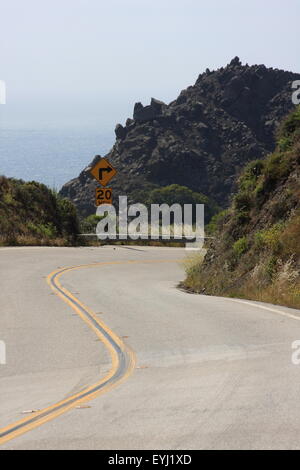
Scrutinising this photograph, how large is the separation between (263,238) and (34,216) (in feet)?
84.7

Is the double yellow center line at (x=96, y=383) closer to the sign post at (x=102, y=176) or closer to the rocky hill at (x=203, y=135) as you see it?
the sign post at (x=102, y=176)

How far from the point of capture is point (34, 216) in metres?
43.2

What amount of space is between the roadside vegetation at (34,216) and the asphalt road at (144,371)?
1962 cm

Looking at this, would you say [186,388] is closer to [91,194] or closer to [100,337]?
[100,337]

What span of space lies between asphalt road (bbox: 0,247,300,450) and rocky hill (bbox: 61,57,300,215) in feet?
382

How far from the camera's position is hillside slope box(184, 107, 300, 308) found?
17.2 meters

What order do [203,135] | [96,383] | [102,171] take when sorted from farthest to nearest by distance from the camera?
[203,135] → [102,171] → [96,383]

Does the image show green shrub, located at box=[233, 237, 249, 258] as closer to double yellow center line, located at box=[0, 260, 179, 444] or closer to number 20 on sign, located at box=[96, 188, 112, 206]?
double yellow center line, located at box=[0, 260, 179, 444]

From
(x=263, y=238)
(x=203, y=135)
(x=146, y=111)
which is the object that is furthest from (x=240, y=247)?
(x=146, y=111)

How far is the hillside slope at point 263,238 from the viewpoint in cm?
1719

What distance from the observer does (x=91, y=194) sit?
5384 inches

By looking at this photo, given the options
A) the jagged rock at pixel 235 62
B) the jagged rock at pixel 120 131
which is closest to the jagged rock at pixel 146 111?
the jagged rock at pixel 120 131

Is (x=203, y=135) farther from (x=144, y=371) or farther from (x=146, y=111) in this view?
(x=144, y=371)

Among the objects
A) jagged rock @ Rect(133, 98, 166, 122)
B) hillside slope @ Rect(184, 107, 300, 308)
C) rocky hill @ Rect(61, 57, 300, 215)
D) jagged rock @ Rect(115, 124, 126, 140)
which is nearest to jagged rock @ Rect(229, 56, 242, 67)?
rocky hill @ Rect(61, 57, 300, 215)
